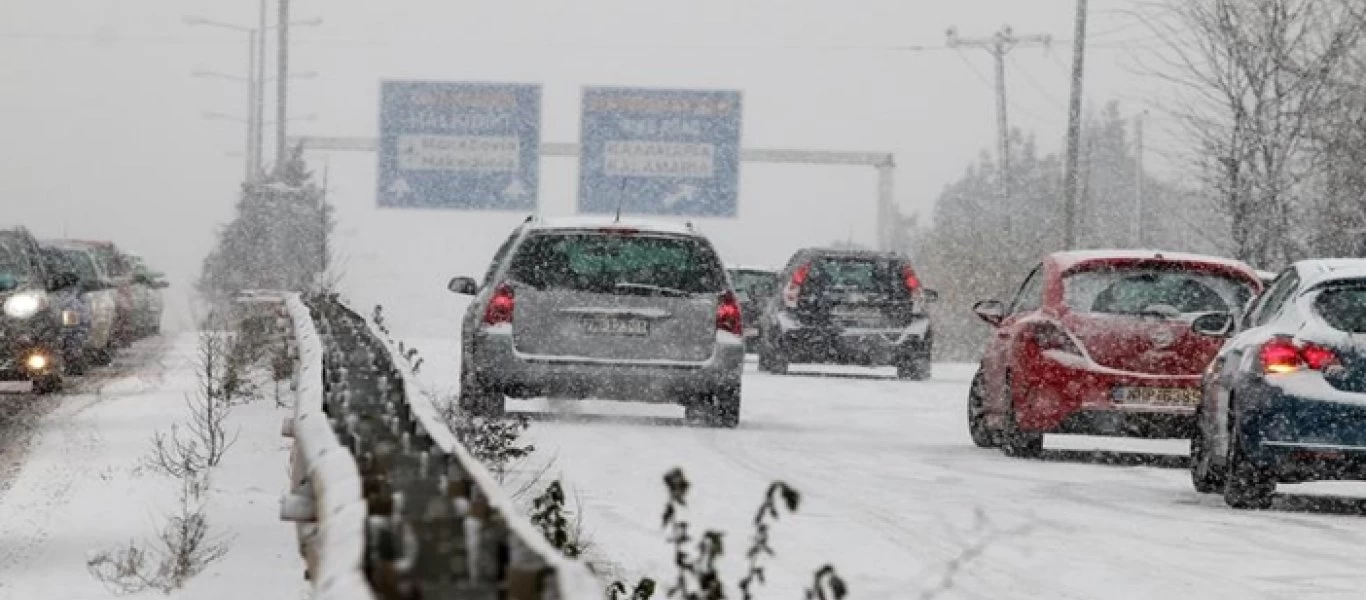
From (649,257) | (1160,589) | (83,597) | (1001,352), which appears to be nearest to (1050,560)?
(1160,589)

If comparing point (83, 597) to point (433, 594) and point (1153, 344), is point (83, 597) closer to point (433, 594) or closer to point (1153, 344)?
point (433, 594)

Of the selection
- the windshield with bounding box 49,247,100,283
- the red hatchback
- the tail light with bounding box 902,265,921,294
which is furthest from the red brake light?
the red hatchback

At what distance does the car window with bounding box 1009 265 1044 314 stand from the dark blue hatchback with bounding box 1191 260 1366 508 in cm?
366

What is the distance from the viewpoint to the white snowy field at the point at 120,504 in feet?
31.7

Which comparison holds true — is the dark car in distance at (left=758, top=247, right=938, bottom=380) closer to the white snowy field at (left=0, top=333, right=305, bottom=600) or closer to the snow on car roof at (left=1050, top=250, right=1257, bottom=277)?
the white snowy field at (left=0, top=333, right=305, bottom=600)

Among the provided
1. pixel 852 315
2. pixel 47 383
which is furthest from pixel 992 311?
pixel 852 315

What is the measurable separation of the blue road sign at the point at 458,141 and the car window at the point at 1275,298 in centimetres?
3726

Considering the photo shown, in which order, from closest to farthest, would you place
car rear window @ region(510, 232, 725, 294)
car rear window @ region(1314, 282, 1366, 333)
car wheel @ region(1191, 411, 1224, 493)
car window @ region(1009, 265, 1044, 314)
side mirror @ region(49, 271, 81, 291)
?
1. car rear window @ region(1314, 282, 1366, 333)
2. car wheel @ region(1191, 411, 1224, 493)
3. car window @ region(1009, 265, 1044, 314)
4. car rear window @ region(510, 232, 725, 294)
5. side mirror @ region(49, 271, 81, 291)

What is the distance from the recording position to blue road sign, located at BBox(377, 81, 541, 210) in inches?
2036

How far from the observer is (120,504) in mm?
12648

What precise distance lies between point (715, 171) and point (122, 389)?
28501mm

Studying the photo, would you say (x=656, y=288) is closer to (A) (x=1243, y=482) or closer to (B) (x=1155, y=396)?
(B) (x=1155, y=396)

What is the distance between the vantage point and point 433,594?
3836mm

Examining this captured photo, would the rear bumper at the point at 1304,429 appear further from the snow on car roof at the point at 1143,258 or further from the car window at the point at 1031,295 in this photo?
the car window at the point at 1031,295
